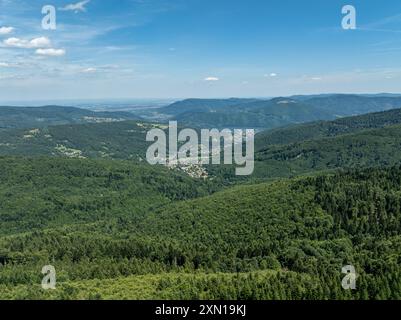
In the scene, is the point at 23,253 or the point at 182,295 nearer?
the point at 182,295

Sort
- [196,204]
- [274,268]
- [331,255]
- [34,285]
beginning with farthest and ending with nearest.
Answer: [196,204] → [331,255] → [274,268] → [34,285]

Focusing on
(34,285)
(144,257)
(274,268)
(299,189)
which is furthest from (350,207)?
(34,285)

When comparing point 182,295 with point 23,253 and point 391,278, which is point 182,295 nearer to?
point 391,278

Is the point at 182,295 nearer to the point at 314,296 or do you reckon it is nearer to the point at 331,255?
the point at 314,296
